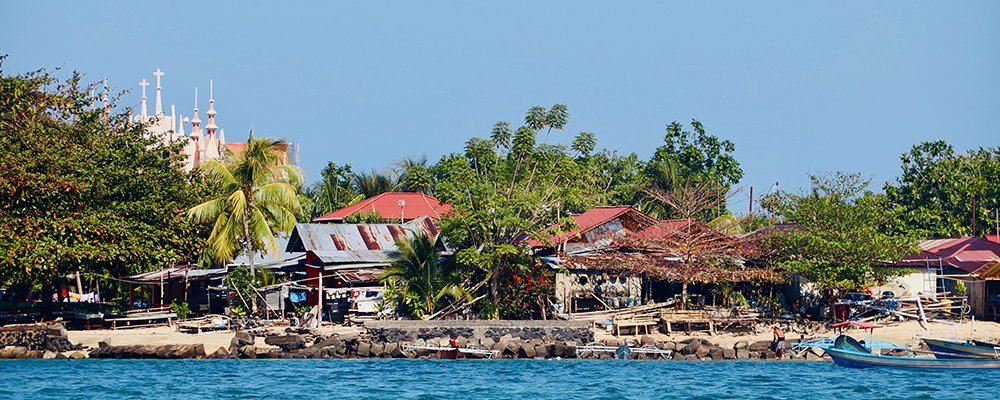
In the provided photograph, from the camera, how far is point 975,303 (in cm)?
4144

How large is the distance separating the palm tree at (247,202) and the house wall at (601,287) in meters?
10.1

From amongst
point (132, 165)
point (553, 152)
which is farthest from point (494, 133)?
point (132, 165)

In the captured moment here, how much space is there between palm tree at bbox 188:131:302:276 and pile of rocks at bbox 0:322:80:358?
6720mm

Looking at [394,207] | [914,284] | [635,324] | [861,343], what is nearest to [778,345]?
[861,343]

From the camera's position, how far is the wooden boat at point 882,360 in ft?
108

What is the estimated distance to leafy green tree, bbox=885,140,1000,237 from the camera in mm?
57094

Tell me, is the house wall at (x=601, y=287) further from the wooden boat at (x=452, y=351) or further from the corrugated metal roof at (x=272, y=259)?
the corrugated metal roof at (x=272, y=259)

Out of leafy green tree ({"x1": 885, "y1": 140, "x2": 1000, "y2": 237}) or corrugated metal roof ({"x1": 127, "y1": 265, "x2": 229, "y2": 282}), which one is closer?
corrugated metal roof ({"x1": 127, "y1": 265, "x2": 229, "y2": 282})

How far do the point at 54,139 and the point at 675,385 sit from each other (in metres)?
21.7

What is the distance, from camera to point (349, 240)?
44156mm

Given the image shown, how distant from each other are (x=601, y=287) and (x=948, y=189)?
26.4 m

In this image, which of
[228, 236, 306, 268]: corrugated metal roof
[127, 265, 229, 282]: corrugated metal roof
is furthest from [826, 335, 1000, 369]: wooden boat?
[127, 265, 229, 282]: corrugated metal roof

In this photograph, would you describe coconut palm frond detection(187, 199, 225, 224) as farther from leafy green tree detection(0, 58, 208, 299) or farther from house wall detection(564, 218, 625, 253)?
house wall detection(564, 218, 625, 253)

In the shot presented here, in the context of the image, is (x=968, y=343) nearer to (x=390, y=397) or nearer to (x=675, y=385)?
(x=675, y=385)
